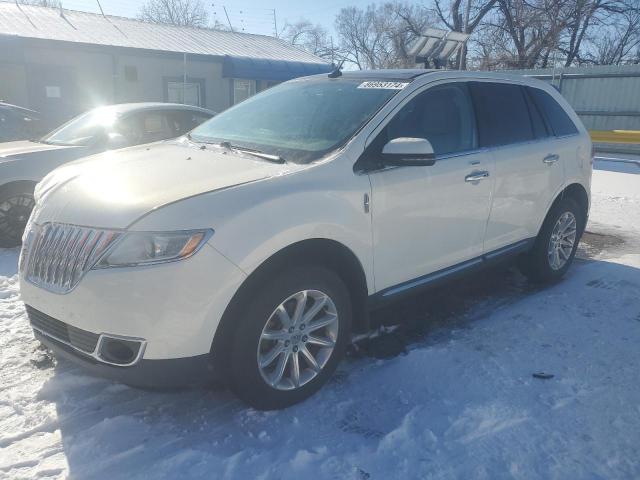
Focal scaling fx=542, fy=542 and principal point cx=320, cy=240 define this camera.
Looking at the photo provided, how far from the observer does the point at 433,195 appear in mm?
3459

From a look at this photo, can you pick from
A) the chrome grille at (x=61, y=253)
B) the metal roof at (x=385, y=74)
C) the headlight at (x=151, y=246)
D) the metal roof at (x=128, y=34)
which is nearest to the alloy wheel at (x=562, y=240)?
the metal roof at (x=385, y=74)

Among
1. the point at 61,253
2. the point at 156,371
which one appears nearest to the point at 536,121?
the point at 156,371

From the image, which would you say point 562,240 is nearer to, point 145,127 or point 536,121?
point 536,121

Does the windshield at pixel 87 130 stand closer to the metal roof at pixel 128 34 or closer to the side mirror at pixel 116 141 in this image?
the side mirror at pixel 116 141

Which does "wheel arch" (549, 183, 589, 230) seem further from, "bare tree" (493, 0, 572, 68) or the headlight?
"bare tree" (493, 0, 572, 68)

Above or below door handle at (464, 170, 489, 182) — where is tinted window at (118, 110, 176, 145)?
above

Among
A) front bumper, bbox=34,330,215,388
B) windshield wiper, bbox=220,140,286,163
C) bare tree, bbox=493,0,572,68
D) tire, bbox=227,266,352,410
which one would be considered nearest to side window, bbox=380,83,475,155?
windshield wiper, bbox=220,140,286,163

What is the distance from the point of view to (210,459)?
2.53 m

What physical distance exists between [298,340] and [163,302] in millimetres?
834

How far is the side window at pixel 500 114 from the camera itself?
13.1 ft

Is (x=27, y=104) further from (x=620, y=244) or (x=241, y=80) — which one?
(x=620, y=244)

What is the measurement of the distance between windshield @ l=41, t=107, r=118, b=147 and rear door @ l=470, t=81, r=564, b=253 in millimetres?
4470

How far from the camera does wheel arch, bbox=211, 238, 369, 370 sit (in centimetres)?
258

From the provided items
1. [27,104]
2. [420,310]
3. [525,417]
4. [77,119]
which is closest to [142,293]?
[525,417]
